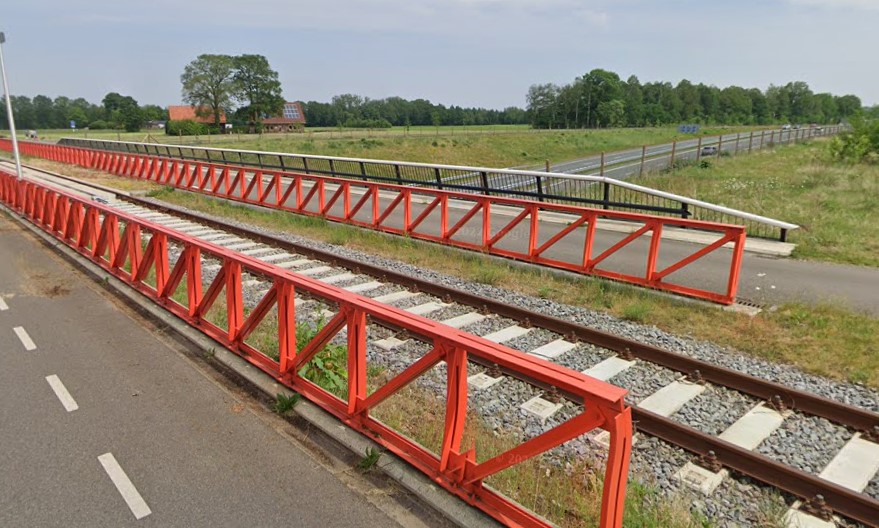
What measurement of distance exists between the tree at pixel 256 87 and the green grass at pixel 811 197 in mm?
85354

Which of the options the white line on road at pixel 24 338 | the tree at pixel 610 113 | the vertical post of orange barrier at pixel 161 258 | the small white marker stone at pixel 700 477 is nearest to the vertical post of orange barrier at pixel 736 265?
the small white marker stone at pixel 700 477

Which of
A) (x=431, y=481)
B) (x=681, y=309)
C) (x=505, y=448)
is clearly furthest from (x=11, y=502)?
(x=681, y=309)

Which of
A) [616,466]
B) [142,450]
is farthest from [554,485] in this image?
[142,450]

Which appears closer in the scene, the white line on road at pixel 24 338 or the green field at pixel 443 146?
the white line on road at pixel 24 338

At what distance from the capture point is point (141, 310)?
8.13 meters

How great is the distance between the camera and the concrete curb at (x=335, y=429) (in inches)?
151

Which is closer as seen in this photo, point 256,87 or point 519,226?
point 519,226

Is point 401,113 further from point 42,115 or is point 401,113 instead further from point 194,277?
point 194,277

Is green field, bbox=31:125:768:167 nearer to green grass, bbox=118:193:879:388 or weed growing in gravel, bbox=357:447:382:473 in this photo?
green grass, bbox=118:193:879:388

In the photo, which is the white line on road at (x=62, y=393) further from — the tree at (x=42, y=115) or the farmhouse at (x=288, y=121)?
the tree at (x=42, y=115)

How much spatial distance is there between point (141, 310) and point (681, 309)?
7973mm

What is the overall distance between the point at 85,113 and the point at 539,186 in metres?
158

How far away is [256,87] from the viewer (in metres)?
99.6

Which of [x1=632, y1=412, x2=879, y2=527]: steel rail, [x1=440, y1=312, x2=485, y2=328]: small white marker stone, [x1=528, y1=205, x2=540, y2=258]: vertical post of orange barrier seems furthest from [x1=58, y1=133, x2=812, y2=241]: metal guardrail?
[x1=632, y1=412, x2=879, y2=527]: steel rail
